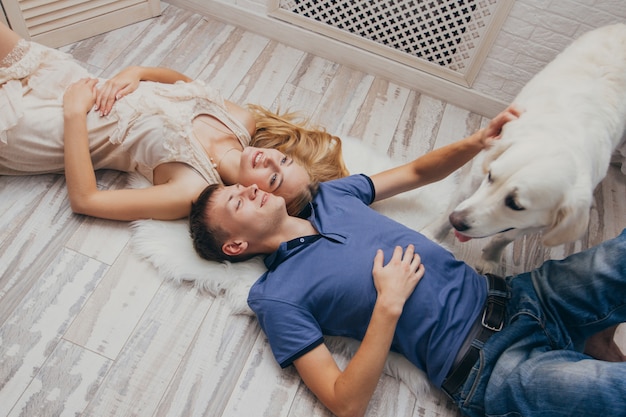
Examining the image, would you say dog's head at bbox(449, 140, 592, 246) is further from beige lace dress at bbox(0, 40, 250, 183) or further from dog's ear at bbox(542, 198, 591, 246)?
beige lace dress at bbox(0, 40, 250, 183)

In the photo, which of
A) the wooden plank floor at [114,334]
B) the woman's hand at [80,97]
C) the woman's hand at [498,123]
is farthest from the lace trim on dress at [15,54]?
the woman's hand at [498,123]

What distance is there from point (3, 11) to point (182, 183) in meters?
0.98

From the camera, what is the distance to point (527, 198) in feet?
3.55

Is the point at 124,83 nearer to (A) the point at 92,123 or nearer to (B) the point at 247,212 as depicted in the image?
(A) the point at 92,123

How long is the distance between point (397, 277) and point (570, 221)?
1.39ft

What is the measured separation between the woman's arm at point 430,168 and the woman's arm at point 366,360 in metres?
0.36

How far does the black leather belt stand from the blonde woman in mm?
572

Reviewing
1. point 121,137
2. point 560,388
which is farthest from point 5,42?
point 560,388

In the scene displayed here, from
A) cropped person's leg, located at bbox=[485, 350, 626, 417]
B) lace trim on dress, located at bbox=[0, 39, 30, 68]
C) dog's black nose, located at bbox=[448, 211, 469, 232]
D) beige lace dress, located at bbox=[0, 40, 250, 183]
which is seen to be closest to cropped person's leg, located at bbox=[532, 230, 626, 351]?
cropped person's leg, located at bbox=[485, 350, 626, 417]

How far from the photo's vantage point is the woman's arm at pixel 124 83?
1350 mm

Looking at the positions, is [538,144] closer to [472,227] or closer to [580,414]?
[472,227]

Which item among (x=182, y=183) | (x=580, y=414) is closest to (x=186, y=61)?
(x=182, y=183)

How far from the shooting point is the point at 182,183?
1.29m

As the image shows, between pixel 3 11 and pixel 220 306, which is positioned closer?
pixel 220 306
